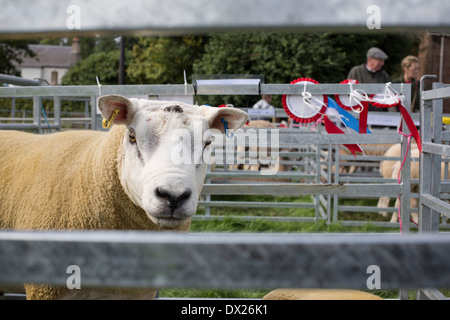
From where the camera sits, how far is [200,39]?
83.6ft

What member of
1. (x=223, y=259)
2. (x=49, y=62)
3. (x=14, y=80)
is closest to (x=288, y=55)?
(x=14, y=80)

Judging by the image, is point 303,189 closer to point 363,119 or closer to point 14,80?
point 363,119

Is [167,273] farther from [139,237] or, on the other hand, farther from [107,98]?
[107,98]

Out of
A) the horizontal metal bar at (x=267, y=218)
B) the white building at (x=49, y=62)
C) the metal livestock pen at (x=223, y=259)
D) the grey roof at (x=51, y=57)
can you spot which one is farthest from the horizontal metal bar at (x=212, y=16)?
the grey roof at (x=51, y=57)

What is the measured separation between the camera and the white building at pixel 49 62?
64.8 m

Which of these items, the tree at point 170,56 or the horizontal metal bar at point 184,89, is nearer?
the horizontal metal bar at point 184,89

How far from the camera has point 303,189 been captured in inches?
113

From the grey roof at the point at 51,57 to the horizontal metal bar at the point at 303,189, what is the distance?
67.7 meters

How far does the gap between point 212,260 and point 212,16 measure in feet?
1.19

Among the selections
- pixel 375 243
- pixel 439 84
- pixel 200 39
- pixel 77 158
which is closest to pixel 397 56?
pixel 200 39

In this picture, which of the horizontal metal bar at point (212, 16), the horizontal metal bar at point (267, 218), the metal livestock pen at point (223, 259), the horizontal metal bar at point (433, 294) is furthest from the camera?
the horizontal metal bar at point (267, 218)

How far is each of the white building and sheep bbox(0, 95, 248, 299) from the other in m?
66.3

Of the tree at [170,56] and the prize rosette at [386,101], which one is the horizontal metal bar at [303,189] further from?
the tree at [170,56]

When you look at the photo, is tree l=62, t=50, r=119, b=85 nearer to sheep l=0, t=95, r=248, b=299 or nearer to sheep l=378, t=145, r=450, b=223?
sheep l=378, t=145, r=450, b=223
